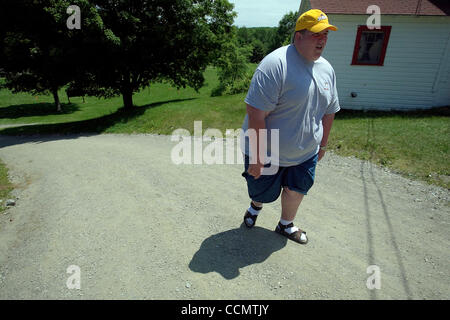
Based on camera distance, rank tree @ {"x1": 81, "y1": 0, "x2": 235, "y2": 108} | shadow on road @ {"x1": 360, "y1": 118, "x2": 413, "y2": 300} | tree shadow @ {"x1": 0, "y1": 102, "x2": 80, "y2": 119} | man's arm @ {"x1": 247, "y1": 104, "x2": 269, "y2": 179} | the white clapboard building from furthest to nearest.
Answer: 1. tree shadow @ {"x1": 0, "y1": 102, "x2": 80, "y2": 119}
2. tree @ {"x1": 81, "y1": 0, "x2": 235, "y2": 108}
3. the white clapboard building
4. shadow on road @ {"x1": 360, "y1": 118, "x2": 413, "y2": 300}
5. man's arm @ {"x1": 247, "y1": 104, "x2": 269, "y2": 179}

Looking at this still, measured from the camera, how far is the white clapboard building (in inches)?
394

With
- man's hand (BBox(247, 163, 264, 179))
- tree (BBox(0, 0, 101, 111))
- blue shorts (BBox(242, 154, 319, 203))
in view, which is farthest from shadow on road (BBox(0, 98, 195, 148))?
man's hand (BBox(247, 163, 264, 179))

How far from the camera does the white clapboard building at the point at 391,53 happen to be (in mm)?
10000

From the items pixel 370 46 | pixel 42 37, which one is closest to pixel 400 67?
pixel 370 46

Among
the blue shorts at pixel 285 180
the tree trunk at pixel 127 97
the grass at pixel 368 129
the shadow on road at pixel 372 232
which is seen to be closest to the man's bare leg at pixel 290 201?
the blue shorts at pixel 285 180

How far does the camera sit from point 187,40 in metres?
12.0

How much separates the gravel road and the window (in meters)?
7.60

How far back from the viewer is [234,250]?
9.41ft

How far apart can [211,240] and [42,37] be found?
1208 cm

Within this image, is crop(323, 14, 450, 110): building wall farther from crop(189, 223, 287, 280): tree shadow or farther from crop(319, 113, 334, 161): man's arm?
crop(189, 223, 287, 280): tree shadow

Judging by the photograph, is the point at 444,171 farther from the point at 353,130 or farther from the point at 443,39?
the point at 443,39

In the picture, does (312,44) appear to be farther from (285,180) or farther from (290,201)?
(290,201)

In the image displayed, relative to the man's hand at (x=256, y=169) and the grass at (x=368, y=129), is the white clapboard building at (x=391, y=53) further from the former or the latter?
the man's hand at (x=256, y=169)
